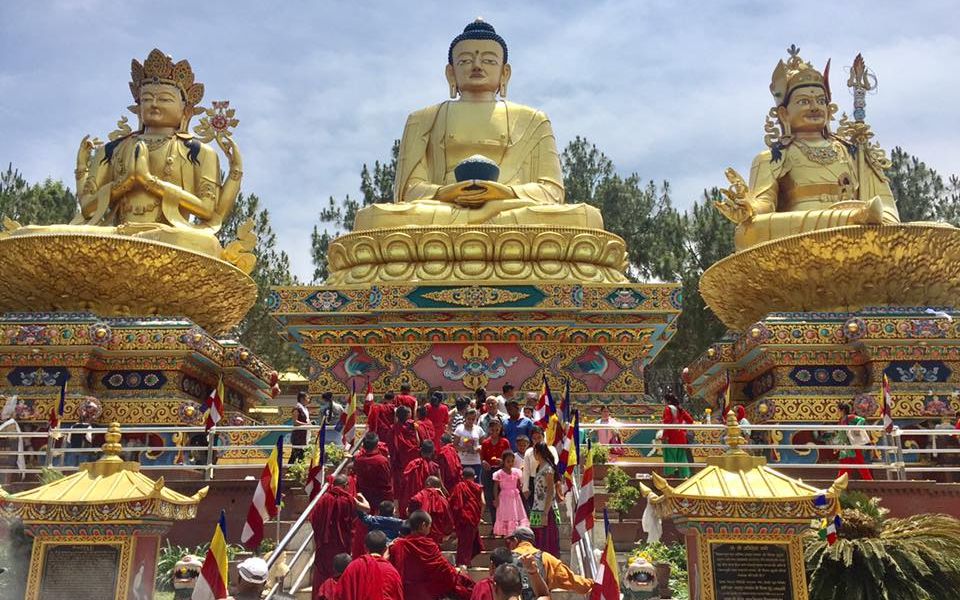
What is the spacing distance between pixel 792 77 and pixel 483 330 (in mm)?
7431

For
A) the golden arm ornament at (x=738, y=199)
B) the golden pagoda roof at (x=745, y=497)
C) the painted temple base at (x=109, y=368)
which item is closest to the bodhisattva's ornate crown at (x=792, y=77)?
the golden arm ornament at (x=738, y=199)

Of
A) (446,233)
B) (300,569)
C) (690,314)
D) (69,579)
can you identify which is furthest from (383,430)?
(690,314)

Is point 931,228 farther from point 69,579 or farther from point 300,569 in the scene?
point 69,579

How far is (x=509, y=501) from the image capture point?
318 inches

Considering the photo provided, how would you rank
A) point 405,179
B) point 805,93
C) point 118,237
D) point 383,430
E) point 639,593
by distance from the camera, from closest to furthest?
point 639,593, point 383,430, point 118,237, point 805,93, point 405,179

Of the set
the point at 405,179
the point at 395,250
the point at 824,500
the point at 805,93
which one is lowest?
the point at 824,500

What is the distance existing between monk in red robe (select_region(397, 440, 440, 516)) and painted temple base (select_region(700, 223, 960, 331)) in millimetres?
8097

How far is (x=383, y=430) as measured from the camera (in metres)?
9.59

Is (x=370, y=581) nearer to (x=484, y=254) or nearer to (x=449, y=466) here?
(x=449, y=466)

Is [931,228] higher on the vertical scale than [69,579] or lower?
higher

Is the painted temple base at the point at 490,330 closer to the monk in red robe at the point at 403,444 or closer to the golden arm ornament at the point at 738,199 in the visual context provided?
the golden arm ornament at the point at 738,199

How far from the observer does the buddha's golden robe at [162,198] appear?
52.2 feet

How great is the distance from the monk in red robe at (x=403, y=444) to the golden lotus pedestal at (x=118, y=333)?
490cm

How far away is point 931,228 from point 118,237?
40.1 ft
